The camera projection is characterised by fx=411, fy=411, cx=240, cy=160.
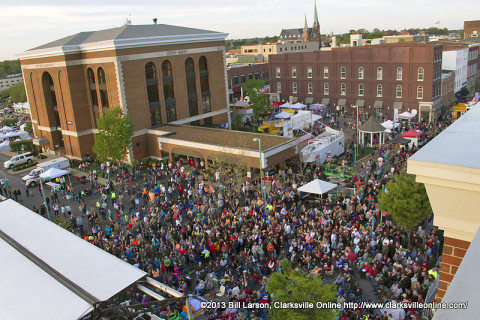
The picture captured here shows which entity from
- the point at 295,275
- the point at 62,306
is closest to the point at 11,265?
the point at 62,306

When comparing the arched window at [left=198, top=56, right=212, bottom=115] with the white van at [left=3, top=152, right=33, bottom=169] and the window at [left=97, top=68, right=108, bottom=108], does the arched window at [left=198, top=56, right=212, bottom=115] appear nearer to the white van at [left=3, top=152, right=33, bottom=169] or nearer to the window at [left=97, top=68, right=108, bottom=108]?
the window at [left=97, top=68, right=108, bottom=108]

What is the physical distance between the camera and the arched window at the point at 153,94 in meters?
45.2

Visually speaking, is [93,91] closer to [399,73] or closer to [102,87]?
[102,87]

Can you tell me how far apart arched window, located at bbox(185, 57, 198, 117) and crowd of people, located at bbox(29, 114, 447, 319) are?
67.4 ft

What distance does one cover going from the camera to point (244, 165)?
33062mm

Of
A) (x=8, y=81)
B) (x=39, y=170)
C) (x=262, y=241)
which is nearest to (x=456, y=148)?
(x=262, y=241)

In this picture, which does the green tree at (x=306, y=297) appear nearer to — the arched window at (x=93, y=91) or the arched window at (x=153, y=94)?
the arched window at (x=153, y=94)

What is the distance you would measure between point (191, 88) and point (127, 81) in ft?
30.3

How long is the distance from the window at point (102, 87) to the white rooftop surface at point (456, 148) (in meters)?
42.9

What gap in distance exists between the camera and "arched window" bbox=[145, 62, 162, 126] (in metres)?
45.2

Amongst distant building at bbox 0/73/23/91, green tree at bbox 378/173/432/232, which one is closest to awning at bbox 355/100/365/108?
green tree at bbox 378/173/432/232

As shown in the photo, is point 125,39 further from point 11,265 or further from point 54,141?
point 11,265

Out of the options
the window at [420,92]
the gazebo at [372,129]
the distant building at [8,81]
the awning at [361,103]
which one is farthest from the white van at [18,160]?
the distant building at [8,81]

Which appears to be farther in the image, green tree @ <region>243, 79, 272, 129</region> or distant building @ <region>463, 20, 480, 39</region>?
distant building @ <region>463, 20, 480, 39</region>
